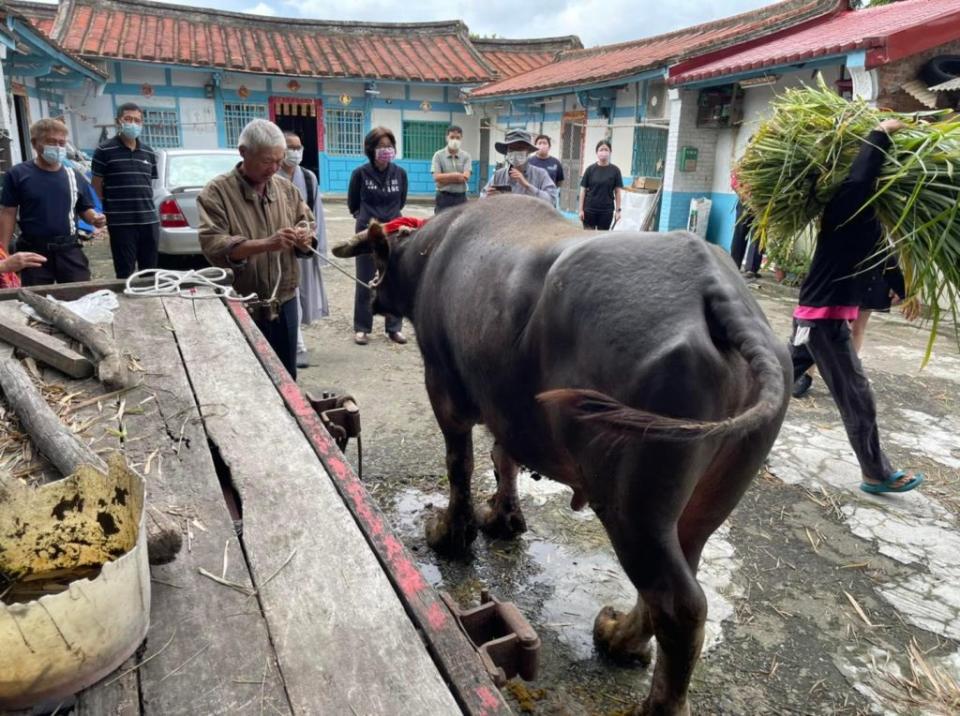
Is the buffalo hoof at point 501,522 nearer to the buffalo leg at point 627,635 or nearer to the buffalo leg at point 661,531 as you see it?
the buffalo leg at point 627,635

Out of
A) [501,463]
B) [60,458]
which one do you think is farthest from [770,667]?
[60,458]

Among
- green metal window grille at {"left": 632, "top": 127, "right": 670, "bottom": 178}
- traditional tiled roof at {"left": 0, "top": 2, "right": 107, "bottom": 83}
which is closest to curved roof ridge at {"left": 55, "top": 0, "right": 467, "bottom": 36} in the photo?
traditional tiled roof at {"left": 0, "top": 2, "right": 107, "bottom": 83}

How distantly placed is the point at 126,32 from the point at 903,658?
19985mm

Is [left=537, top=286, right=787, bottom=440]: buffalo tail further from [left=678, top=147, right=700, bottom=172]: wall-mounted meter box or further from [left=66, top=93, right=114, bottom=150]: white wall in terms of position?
[left=66, top=93, right=114, bottom=150]: white wall

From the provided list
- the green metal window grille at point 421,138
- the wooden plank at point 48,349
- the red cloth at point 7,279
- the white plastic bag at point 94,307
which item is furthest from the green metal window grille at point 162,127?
the wooden plank at point 48,349

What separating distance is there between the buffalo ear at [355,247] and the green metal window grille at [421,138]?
16.5 m

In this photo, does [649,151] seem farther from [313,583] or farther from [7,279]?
[313,583]

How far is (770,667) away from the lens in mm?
2395

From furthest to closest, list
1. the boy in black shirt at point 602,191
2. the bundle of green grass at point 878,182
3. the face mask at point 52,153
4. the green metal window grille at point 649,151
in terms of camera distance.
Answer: the green metal window grille at point 649,151 → the boy in black shirt at point 602,191 → the face mask at point 52,153 → the bundle of green grass at point 878,182

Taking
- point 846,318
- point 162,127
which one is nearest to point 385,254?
point 846,318

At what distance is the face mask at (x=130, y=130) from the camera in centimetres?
578

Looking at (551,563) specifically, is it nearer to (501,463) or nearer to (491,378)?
(501,463)

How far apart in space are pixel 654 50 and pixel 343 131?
8.97 m

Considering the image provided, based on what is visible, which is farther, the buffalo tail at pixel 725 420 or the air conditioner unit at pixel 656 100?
the air conditioner unit at pixel 656 100
